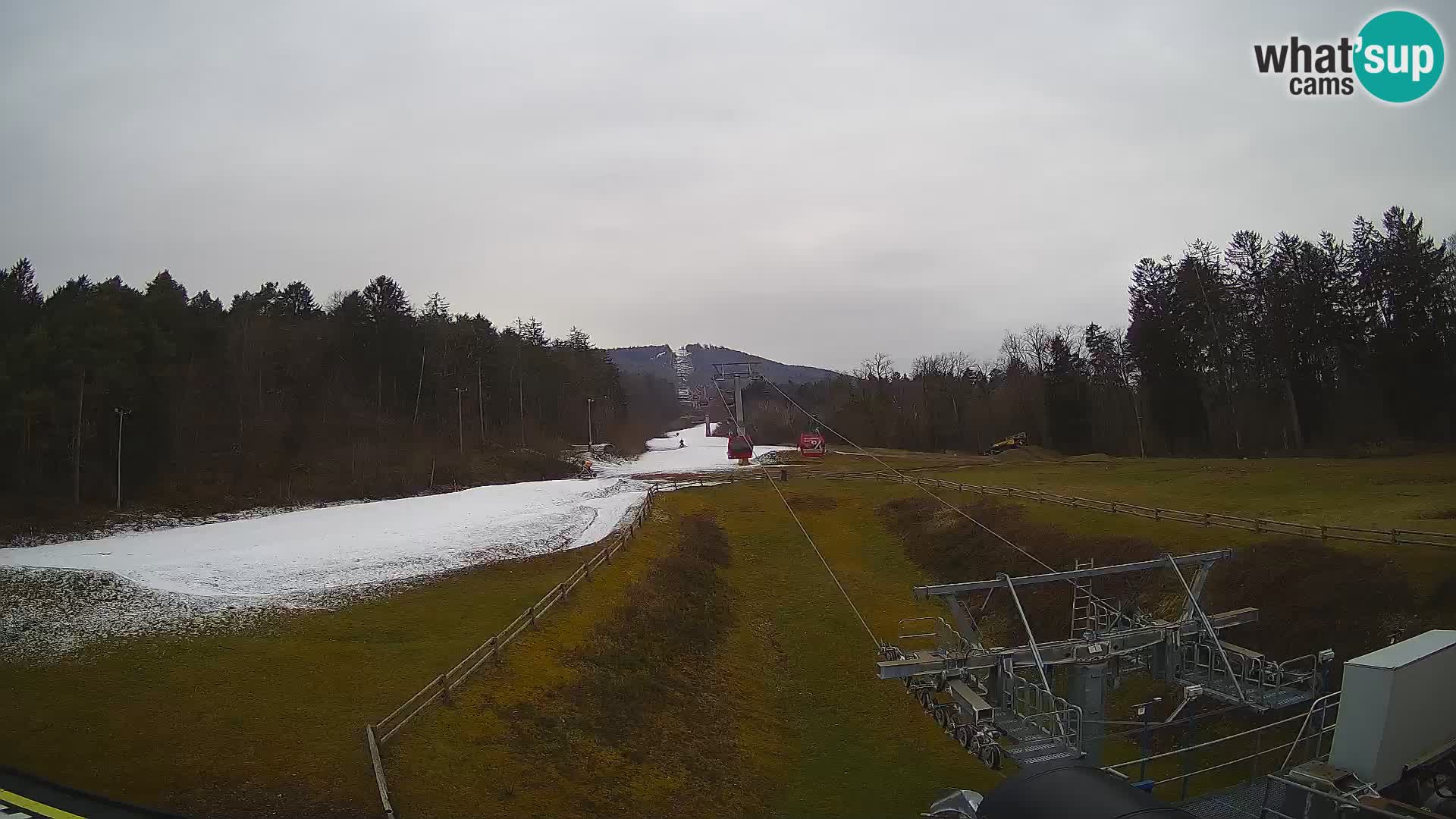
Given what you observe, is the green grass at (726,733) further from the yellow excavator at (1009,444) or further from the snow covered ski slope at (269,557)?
the yellow excavator at (1009,444)

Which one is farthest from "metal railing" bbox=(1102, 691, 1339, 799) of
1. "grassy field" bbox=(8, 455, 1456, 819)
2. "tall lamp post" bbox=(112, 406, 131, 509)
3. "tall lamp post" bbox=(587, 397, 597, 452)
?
"tall lamp post" bbox=(587, 397, 597, 452)

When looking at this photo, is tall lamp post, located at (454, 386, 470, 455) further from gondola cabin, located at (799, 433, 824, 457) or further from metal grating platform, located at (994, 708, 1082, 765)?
metal grating platform, located at (994, 708, 1082, 765)

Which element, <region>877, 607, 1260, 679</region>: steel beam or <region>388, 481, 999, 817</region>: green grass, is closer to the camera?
<region>877, 607, 1260, 679</region>: steel beam

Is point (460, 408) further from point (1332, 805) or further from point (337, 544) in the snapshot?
point (1332, 805)

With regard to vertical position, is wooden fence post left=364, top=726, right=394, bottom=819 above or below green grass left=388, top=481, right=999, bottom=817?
above

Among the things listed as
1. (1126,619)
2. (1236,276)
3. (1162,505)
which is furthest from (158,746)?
(1236,276)

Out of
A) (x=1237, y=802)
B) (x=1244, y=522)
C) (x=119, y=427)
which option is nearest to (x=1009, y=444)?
(x=1244, y=522)
